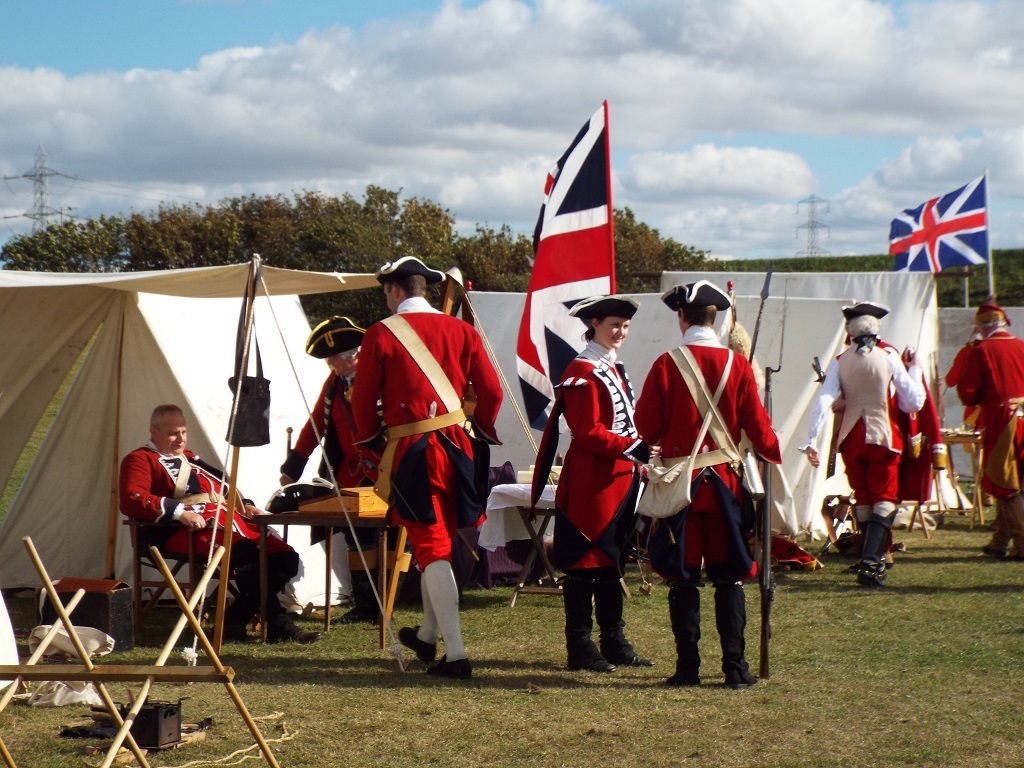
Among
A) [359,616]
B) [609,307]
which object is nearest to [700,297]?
[609,307]

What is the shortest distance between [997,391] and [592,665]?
13.9 feet

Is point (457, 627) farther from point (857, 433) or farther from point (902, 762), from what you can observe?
point (857, 433)

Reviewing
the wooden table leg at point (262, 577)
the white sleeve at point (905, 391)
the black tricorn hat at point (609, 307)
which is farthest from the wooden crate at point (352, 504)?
the white sleeve at point (905, 391)

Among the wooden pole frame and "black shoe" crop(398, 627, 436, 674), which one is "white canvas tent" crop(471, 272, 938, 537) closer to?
"black shoe" crop(398, 627, 436, 674)

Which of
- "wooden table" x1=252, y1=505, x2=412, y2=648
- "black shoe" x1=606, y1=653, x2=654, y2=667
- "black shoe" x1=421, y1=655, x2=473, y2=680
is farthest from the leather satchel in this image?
"wooden table" x1=252, y1=505, x2=412, y2=648

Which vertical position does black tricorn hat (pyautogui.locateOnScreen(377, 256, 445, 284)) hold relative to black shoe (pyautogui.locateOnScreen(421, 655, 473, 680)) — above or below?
above

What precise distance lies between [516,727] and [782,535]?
454 centimetres

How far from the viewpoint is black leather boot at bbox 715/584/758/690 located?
4.91 m

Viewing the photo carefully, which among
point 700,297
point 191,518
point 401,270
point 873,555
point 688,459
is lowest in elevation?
point 873,555

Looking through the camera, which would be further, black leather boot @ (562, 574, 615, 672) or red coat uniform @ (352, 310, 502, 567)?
black leather boot @ (562, 574, 615, 672)

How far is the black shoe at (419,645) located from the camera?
543 cm

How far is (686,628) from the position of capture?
4.93m

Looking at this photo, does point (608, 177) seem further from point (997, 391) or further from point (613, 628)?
point (997, 391)

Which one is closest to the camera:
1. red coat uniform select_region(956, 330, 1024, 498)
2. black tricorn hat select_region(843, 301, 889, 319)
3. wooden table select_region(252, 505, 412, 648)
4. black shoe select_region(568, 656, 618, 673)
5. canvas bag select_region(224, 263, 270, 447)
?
black shoe select_region(568, 656, 618, 673)
